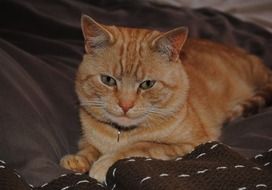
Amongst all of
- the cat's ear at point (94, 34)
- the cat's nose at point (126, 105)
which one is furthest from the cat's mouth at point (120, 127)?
the cat's ear at point (94, 34)

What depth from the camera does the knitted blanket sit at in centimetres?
120

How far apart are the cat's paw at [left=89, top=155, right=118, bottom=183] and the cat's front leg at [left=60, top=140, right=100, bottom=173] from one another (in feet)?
0.34

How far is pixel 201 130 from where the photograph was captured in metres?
1.79

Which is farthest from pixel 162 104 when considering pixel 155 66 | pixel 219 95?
pixel 219 95

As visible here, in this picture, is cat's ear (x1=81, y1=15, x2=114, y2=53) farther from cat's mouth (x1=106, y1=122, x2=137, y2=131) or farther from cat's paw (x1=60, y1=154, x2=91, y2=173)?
cat's paw (x1=60, y1=154, x2=91, y2=173)

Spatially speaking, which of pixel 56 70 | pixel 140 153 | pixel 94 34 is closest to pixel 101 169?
pixel 140 153

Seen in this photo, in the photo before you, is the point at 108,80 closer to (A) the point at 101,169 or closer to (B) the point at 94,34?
(B) the point at 94,34

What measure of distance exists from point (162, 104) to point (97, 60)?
26cm

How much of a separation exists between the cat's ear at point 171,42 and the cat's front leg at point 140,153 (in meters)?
0.30

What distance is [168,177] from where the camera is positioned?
1220 millimetres

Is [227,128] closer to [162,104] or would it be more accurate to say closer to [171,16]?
[162,104]

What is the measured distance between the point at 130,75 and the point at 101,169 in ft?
1.05

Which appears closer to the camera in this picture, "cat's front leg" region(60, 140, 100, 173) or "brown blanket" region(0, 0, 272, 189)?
"brown blanket" region(0, 0, 272, 189)

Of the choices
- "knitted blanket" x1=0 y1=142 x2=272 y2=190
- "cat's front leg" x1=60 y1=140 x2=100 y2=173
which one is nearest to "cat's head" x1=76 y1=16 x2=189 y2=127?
"cat's front leg" x1=60 y1=140 x2=100 y2=173
